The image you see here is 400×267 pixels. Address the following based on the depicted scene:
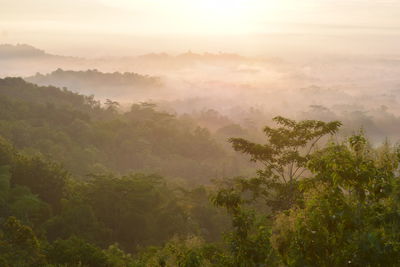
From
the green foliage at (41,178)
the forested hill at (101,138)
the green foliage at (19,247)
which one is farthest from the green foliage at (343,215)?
the forested hill at (101,138)

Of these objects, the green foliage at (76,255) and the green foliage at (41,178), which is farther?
the green foliage at (41,178)

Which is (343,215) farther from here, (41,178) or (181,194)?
(181,194)

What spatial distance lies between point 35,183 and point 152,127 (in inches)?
2060

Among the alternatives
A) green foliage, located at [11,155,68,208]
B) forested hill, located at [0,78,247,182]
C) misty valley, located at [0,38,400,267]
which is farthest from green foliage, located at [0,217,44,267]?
forested hill, located at [0,78,247,182]

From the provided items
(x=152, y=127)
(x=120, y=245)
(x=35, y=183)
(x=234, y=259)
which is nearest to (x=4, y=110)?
(x=152, y=127)

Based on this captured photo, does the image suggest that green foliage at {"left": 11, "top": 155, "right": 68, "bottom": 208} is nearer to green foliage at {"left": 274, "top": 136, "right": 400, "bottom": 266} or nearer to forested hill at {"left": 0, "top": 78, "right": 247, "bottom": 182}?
forested hill at {"left": 0, "top": 78, "right": 247, "bottom": 182}

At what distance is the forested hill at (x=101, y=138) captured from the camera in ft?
217

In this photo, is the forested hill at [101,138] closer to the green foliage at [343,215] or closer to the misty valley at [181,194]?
the misty valley at [181,194]

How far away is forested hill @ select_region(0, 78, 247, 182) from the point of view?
217 feet

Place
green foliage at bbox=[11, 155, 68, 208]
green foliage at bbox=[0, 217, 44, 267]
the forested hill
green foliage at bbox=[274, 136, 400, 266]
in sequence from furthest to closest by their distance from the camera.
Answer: the forested hill, green foliage at bbox=[11, 155, 68, 208], green foliage at bbox=[0, 217, 44, 267], green foliage at bbox=[274, 136, 400, 266]

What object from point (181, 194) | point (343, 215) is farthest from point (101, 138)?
point (343, 215)

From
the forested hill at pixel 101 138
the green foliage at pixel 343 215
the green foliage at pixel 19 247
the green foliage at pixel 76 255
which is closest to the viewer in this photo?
the green foliage at pixel 343 215

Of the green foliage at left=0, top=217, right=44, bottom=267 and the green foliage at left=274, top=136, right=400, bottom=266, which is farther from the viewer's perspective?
the green foliage at left=0, top=217, right=44, bottom=267

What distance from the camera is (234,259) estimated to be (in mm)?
9797
